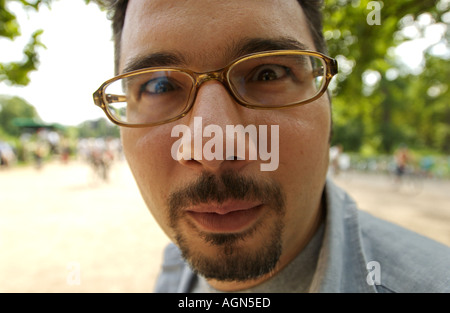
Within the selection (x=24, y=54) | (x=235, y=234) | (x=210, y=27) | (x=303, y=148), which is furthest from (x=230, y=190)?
(x=24, y=54)

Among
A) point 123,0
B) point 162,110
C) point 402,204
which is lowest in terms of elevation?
point 402,204

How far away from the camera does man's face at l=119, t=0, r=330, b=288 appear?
93 cm

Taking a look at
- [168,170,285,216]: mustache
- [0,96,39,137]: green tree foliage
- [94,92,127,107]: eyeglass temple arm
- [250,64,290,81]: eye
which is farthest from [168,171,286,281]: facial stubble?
[0,96,39,137]: green tree foliage

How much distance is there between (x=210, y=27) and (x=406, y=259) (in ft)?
3.80

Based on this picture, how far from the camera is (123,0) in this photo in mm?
1282

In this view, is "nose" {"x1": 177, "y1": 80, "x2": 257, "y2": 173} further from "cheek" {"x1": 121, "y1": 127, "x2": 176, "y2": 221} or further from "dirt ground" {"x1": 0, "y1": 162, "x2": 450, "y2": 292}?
"dirt ground" {"x1": 0, "y1": 162, "x2": 450, "y2": 292}

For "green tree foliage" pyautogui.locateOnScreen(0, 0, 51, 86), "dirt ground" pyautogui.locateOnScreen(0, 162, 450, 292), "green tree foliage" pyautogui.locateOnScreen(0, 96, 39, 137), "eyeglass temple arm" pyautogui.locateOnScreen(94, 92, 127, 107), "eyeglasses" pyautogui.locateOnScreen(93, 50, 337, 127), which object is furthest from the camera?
"green tree foliage" pyautogui.locateOnScreen(0, 96, 39, 137)

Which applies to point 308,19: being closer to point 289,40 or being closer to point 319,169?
point 289,40

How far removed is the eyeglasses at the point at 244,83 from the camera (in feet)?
3.26

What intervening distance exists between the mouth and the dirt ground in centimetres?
212

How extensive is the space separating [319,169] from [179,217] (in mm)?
566

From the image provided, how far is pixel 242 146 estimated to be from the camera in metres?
0.90

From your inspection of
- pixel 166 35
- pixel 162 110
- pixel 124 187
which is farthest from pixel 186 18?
pixel 124 187

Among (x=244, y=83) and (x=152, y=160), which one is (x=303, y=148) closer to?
(x=244, y=83)
